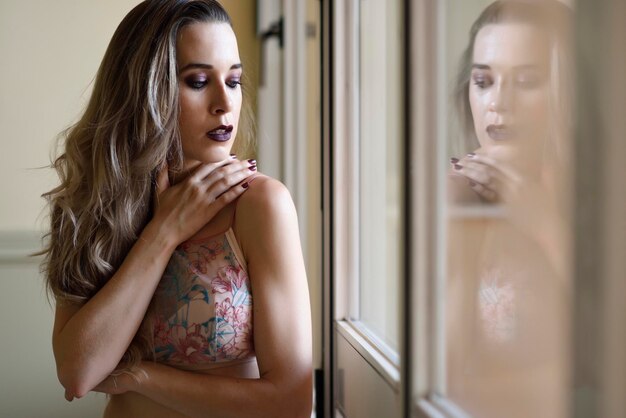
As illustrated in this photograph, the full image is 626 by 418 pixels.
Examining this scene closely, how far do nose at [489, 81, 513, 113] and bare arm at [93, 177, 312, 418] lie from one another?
0.45m

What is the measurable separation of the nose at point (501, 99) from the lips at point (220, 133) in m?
0.53

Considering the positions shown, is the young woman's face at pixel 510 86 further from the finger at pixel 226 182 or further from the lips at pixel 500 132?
the finger at pixel 226 182

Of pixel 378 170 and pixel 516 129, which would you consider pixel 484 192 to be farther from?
pixel 378 170

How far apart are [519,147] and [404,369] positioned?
49 centimetres

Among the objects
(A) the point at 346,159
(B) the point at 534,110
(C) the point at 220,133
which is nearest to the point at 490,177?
(B) the point at 534,110

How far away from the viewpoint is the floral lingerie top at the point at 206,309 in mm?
1211

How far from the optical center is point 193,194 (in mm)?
1280

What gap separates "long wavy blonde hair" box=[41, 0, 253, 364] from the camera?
1239 millimetres

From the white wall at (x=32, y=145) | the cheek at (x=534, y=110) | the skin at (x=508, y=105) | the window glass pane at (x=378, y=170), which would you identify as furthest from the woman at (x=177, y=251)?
the white wall at (x=32, y=145)

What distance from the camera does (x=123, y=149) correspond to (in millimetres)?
1275

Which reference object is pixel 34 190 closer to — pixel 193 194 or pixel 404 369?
pixel 193 194

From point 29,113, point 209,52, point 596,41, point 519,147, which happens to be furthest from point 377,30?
point 29,113

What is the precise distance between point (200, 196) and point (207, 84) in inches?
7.5

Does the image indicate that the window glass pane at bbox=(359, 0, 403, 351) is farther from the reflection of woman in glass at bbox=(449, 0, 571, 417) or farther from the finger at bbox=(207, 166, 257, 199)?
the reflection of woman in glass at bbox=(449, 0, 571, 417)
